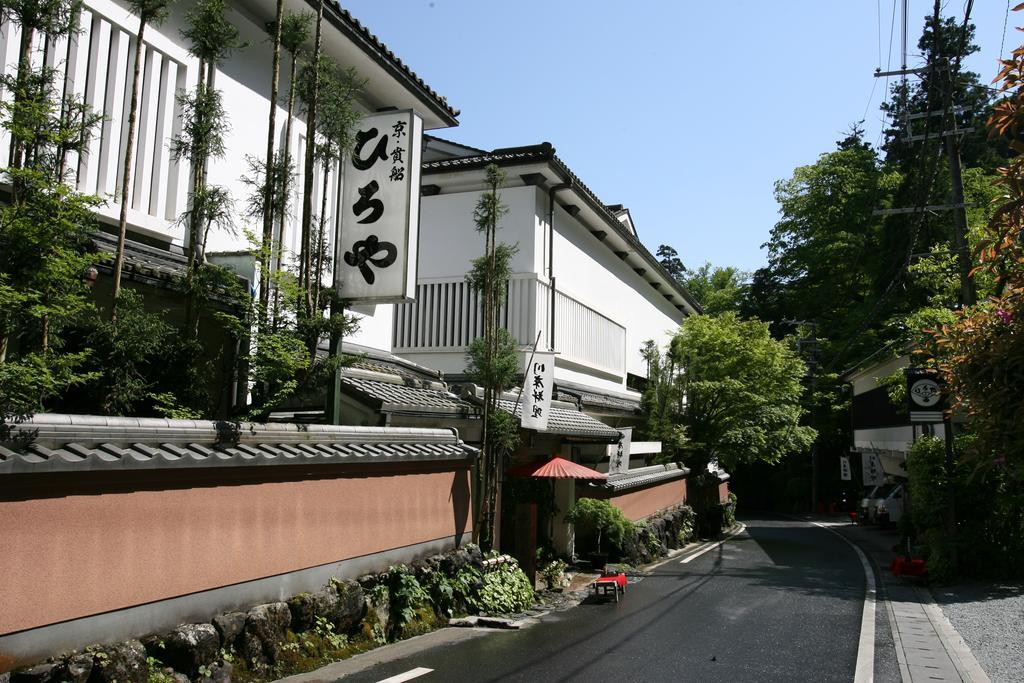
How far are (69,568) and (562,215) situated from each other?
17162mm

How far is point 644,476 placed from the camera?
23.6 meters

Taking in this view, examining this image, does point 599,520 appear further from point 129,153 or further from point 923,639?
point 129,153

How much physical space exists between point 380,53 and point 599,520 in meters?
11.5

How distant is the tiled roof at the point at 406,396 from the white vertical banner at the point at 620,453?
25.9 ft

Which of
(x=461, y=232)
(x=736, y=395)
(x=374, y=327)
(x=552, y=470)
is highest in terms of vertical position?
(x=461, y=232)

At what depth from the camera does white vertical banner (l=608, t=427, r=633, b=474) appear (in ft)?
68.7

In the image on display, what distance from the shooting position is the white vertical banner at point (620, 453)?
2095cm

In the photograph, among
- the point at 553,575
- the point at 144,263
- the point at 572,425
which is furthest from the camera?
the point at 572,425

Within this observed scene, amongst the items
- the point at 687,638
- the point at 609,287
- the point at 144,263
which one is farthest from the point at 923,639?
the point at 609,287

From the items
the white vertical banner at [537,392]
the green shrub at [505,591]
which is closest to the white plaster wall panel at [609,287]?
the white vertical banner at [537,392]

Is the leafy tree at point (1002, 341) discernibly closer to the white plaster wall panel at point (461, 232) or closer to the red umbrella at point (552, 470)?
the red umbrella at point (552, 470)

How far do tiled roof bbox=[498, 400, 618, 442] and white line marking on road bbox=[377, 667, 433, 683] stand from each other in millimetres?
7218

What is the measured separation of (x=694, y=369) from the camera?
2981cm

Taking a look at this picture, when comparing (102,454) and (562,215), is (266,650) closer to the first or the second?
(102,454)
